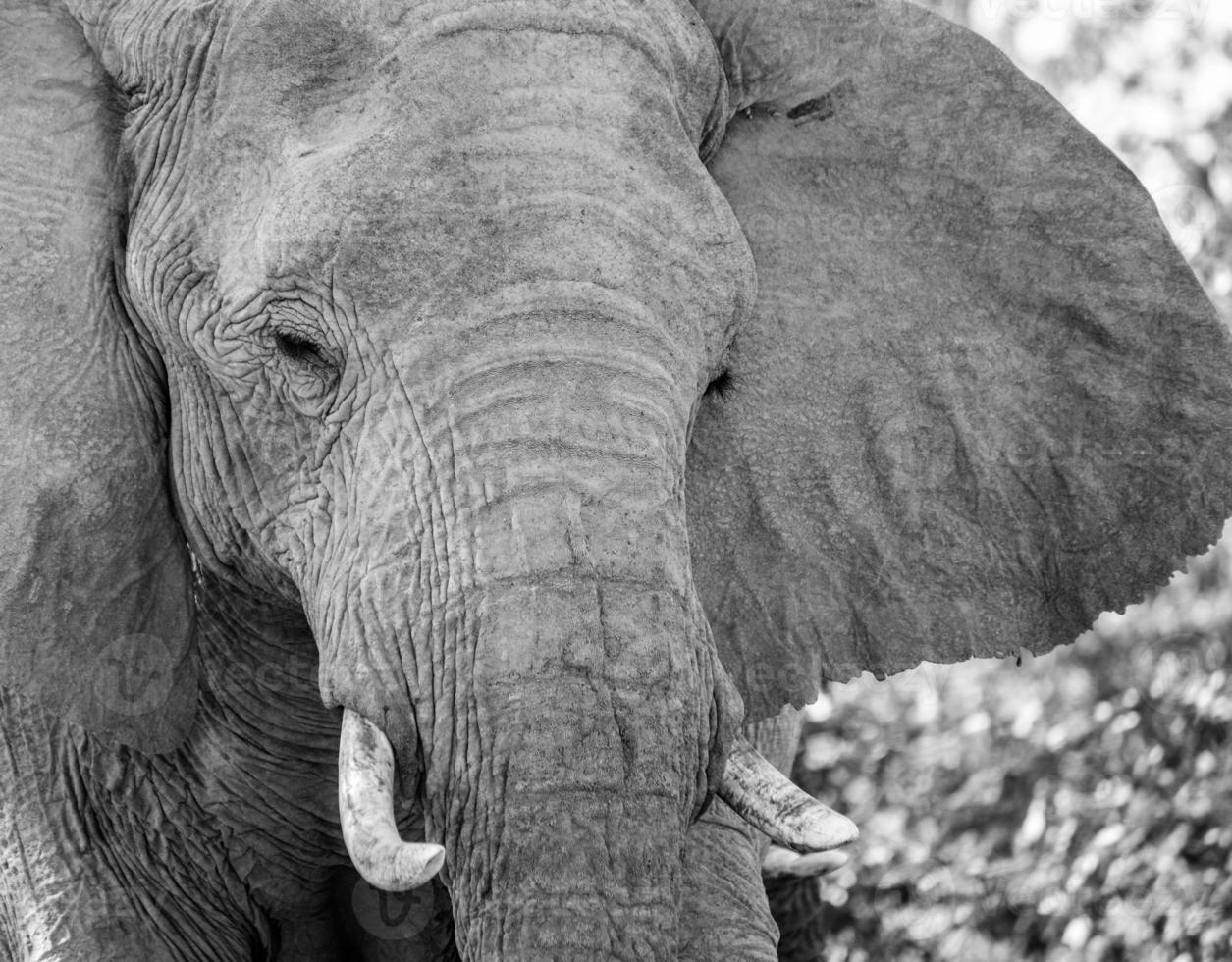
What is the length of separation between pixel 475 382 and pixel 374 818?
1.77 ft

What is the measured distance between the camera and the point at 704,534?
3516mm

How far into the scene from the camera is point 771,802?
3.02 meters

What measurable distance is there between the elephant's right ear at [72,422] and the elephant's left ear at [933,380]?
815 millimetres

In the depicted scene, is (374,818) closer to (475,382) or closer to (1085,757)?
(475,382)

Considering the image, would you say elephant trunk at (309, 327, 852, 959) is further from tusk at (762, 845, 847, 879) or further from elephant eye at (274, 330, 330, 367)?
tusk at (762, 845, 847, 879)

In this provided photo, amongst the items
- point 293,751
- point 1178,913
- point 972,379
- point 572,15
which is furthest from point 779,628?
point 1178,913

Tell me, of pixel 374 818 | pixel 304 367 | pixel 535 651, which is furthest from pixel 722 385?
pixel 374 818

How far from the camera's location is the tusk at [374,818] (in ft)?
8.21

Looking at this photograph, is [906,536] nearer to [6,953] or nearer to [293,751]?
[293,751]

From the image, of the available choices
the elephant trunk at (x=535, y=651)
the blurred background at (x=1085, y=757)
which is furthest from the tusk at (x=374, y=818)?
the blurred background at (x=1085, y=757)

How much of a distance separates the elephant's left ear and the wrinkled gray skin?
0.31 metres

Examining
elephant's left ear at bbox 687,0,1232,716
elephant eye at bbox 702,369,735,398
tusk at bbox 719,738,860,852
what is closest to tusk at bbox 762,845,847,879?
elephant's left ear at bbox 687,0,1232,716

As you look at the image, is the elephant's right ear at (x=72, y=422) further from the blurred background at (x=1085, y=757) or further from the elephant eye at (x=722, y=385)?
the blurred background at (x=1085, y=757)

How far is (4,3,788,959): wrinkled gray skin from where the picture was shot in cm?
268
